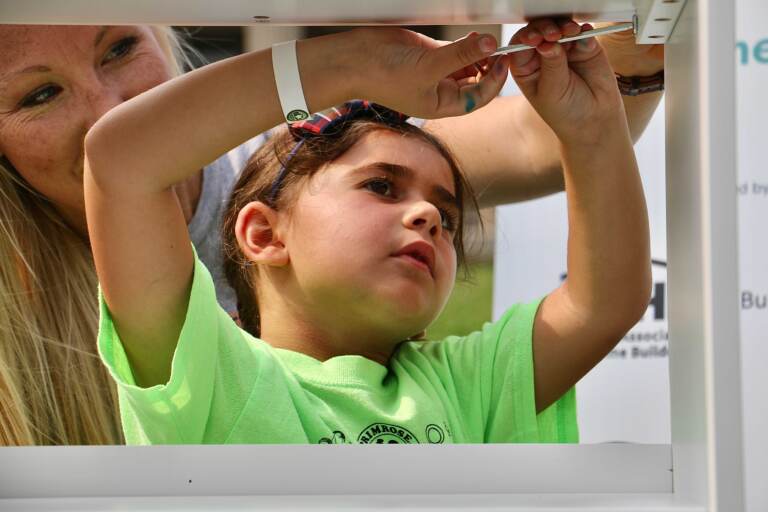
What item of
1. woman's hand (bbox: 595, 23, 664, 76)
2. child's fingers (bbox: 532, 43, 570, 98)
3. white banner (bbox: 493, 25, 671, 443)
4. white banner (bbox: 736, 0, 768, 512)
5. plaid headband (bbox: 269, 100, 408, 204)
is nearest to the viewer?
child's fingers (bbox: 532, 43, 570, 98)

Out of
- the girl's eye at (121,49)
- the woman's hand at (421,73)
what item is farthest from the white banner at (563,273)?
the girl's eye at (121,49)

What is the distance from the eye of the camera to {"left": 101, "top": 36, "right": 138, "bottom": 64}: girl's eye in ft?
3.87

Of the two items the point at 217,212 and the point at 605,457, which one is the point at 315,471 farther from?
the point at 217,212

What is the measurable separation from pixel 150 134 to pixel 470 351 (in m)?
0.47

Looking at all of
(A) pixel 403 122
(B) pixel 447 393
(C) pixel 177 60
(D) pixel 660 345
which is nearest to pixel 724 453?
(B) pixel 447 393

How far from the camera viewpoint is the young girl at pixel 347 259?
32.8 inches

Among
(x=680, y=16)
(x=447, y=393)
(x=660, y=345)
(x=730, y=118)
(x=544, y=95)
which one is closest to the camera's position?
(x=730, y=118)

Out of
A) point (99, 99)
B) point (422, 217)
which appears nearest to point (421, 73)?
point (422, 217)

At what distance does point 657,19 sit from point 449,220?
44cm

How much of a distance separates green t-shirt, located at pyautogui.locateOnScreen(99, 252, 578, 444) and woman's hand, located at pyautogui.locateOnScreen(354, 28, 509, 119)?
0.27m

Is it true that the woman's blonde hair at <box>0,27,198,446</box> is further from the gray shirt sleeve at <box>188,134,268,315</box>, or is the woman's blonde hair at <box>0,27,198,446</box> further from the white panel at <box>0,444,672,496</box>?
the white panel at <box>0,444,672,496</box>

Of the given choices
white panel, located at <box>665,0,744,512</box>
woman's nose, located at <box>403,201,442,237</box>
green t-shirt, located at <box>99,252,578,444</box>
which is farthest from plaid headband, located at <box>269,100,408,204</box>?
white panel, located at <box>665,0,744,512</box>

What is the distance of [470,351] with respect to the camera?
3.64 feet

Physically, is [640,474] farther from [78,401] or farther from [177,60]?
[177,60]
